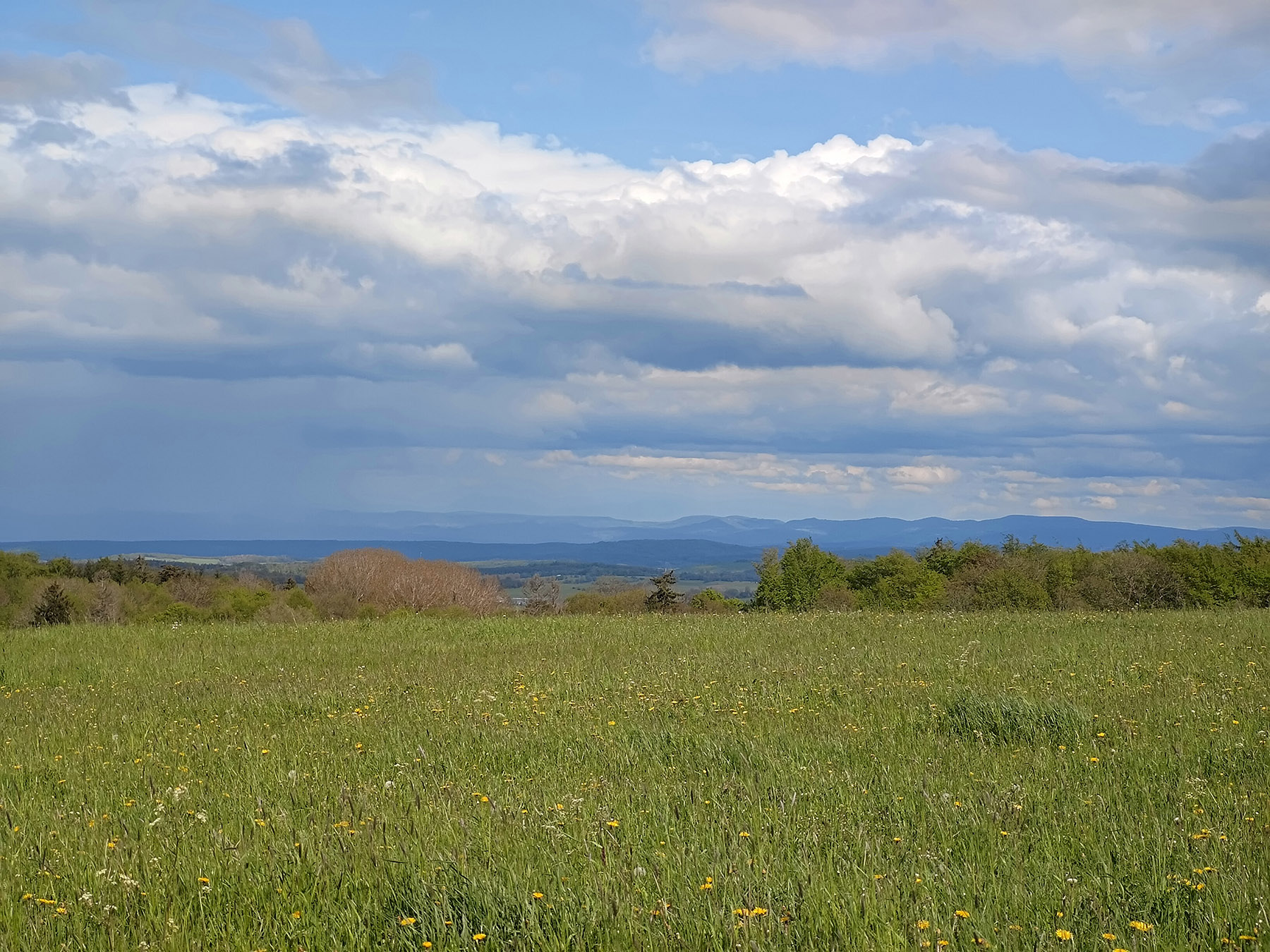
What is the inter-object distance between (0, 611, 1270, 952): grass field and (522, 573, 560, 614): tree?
38.8 meters

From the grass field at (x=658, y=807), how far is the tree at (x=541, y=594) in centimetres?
3876

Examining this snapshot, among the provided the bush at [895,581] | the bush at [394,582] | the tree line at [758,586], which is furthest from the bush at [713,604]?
the bush at [394,582]

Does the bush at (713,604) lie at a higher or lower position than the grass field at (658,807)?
lower

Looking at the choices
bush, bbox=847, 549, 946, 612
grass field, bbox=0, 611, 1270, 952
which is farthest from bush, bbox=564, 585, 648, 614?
grass field, bbox=0, 611, 1270, 952

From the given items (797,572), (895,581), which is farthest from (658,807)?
(797,572)

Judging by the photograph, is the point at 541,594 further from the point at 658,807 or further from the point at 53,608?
the point at 658,807

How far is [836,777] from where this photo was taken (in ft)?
24.3

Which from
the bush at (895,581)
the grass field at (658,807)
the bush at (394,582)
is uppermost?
the grass field at (658,807)

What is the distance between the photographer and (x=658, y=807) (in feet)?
22.0

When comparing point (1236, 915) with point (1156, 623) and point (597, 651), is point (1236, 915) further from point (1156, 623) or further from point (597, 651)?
point (1156, 623)

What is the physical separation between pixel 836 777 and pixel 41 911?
516 cm

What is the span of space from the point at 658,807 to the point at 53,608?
43.0 metres

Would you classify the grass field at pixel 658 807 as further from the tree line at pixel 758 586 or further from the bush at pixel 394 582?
the bush at pixel 394 582

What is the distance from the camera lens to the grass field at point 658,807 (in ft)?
15.1
